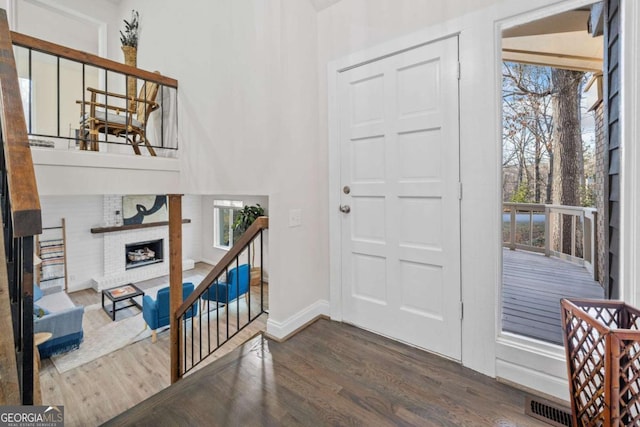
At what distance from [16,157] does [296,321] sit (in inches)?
72.3

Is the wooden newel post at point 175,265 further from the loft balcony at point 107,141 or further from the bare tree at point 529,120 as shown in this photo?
the bare tree at point 529,120

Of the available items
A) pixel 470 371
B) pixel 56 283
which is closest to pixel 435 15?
pixel 470 371

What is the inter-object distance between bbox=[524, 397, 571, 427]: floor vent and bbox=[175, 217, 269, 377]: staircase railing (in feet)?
5.60

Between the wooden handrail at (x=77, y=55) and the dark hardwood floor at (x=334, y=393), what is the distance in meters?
2.40

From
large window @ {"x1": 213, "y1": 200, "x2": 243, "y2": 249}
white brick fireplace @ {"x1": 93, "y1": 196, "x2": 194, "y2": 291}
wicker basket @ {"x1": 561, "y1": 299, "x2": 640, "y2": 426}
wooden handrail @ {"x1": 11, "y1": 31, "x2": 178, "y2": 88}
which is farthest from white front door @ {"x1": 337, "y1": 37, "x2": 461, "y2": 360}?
white brick fireplace @ {"x1": 93, "y1": 196, "x2": 194, "y2": 291}

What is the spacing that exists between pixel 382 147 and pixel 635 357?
1607mm

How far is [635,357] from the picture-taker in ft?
3.17

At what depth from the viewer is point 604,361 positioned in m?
1.01

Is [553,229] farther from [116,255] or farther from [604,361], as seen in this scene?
[116,255]

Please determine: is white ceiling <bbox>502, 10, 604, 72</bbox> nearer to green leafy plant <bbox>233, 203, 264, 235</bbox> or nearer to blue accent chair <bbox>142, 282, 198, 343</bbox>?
green leafy plant <bbox>233, 203, 264, 235</bbox>

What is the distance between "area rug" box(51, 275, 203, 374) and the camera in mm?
4082

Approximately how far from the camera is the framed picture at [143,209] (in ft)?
23.4

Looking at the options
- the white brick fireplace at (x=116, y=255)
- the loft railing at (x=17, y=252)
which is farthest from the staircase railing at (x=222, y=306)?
the white brick fireplace at (x=116, y=255)

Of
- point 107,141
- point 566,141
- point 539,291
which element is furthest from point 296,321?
point 107,141
